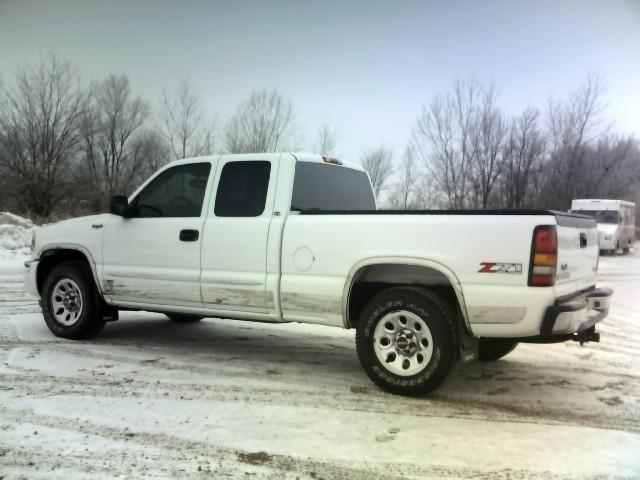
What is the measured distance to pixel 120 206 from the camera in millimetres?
5664

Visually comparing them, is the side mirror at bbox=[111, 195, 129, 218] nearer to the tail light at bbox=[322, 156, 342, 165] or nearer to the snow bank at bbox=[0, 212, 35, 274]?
the tail light at bbox=[322, 156, 342, 165]

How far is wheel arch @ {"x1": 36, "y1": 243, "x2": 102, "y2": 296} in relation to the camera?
5895 millimetres

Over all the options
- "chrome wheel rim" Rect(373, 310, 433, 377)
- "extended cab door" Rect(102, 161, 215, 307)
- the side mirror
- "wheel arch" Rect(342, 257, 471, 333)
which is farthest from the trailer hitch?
the side mirror

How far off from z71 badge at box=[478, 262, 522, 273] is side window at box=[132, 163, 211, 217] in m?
2.77

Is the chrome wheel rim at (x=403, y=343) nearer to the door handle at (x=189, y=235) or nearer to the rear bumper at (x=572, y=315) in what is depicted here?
the rear bumper at (x=572, y=315)

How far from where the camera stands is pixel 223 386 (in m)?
4.47

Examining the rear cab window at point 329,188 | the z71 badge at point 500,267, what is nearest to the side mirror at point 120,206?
the rear cab window at point 329,188

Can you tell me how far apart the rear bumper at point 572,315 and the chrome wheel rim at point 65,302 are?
189 inches

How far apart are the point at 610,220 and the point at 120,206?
2457cm

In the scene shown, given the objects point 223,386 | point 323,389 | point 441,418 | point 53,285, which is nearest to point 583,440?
point 441,418

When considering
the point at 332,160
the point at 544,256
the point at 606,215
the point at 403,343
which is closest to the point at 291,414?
the point at 403,343

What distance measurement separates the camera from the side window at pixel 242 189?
5070 mm

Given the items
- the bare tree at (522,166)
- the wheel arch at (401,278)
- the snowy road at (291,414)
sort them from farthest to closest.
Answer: the bare tree at (522,166) → the wheel arch at (401,278) → the snowy road at (291,414)

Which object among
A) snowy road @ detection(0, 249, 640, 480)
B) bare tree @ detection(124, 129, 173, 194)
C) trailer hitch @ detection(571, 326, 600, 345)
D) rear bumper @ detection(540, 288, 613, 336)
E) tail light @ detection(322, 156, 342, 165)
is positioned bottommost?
snowy road @ detection(0, 249, 640, 480)
